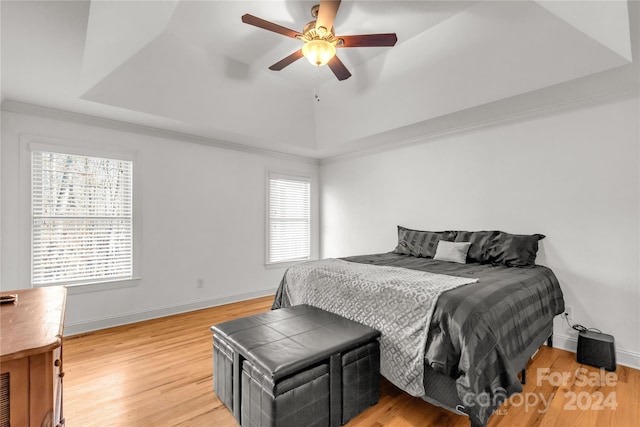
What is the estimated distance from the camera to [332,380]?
1.73m

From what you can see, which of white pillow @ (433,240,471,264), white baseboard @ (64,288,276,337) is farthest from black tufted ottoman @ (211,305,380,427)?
white baseboard @ (64,288,276,337)

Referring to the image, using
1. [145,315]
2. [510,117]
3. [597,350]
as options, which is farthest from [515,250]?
[145,315]

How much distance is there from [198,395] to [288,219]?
3383 millimetres

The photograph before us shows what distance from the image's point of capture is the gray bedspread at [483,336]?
5.26 feet

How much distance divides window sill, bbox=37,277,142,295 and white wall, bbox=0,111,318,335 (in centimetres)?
3

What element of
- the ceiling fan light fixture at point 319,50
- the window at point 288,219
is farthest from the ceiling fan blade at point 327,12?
the window at point 288,219

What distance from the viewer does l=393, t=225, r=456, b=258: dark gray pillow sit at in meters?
3.54

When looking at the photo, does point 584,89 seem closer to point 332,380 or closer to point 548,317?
point 548,317

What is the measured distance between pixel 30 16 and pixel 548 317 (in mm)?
4505

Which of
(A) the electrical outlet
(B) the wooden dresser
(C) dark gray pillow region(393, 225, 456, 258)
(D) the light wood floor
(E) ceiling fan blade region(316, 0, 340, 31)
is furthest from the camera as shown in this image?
(C) dark gray pillow region(393, 225, 456, 258)

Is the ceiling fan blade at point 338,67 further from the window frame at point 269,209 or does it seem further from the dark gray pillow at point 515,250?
the window frame at point 269,209

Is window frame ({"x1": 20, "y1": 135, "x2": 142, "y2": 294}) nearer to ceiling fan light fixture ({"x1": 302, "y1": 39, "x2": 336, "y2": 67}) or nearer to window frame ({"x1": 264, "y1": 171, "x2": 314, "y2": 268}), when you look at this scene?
window frame ({"x1": 264, "y1": 171, "x2": 314, "y2": 268})

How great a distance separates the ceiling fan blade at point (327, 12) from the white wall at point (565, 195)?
7.70ft

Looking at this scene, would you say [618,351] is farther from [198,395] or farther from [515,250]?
[198,395]
